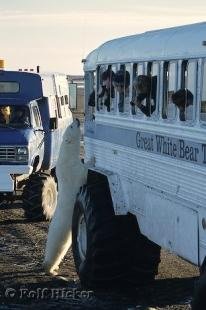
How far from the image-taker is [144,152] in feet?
26.4

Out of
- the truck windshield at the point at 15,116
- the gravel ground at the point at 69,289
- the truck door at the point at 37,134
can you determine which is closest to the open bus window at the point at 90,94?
the gravel ground at the point at 69,289

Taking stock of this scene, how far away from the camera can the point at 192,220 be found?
267 inches

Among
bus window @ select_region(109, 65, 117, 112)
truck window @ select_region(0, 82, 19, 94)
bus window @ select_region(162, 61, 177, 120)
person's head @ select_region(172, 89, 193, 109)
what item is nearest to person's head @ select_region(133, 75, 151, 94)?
bus window @ select_region(162, 61, 177, 120)

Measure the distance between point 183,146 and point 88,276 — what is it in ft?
8.77

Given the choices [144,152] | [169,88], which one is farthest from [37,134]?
[169,88]

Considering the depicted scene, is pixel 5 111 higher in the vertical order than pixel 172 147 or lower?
lower

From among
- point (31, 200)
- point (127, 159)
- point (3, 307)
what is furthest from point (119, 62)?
point (31, 200)

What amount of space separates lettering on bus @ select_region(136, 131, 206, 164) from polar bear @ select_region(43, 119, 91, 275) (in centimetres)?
167

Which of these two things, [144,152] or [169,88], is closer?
[169,88]

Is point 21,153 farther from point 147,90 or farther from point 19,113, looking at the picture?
point 147,90

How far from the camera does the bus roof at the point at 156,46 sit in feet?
22.4

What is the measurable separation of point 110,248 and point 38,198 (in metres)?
5.81

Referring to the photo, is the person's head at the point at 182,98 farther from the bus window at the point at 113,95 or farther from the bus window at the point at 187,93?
the bus window at the point at 113,95

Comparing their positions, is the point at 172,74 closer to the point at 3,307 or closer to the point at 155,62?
the point at 155,62
